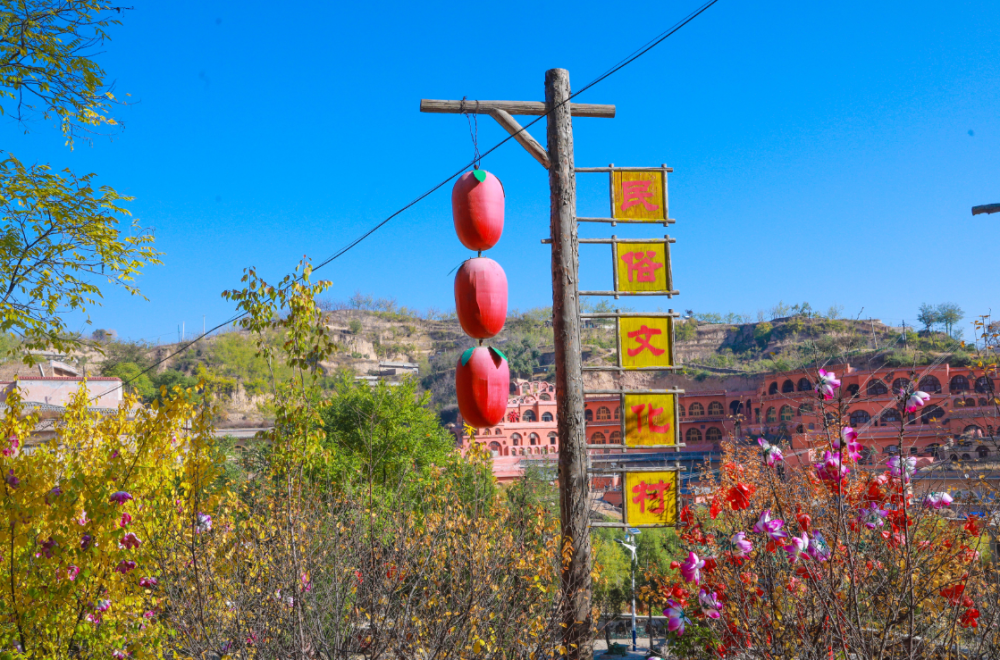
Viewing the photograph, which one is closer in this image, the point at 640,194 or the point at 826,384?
the point at 826,384

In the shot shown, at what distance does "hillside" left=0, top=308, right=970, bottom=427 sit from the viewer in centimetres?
4581

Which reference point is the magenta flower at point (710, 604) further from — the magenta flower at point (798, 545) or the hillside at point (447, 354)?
the hillside at point (447, 354)

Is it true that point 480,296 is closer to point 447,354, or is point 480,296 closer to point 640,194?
point 640,194

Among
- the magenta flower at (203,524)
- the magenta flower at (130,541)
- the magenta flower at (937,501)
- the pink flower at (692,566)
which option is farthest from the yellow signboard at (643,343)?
the magenta flower at (130,541)

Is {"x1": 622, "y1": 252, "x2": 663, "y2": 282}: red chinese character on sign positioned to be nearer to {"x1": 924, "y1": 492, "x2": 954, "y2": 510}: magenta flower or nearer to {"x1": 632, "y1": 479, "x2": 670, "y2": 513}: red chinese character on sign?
{"x1": 632, "y1": 479, "x2": 670, "y2": 513}: red chinese character on sign

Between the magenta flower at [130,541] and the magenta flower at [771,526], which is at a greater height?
the magenta flower at [771,526]

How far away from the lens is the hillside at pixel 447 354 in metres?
45.8

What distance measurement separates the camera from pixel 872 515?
3.70 metres

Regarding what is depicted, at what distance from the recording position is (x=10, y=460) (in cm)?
376

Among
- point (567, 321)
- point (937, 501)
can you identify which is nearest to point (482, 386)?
point (567, 321)

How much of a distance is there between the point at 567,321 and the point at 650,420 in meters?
1.24

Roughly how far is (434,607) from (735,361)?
62.0 meters

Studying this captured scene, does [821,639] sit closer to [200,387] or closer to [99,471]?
[200,387]

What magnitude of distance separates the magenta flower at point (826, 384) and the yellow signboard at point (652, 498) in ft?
7.72
